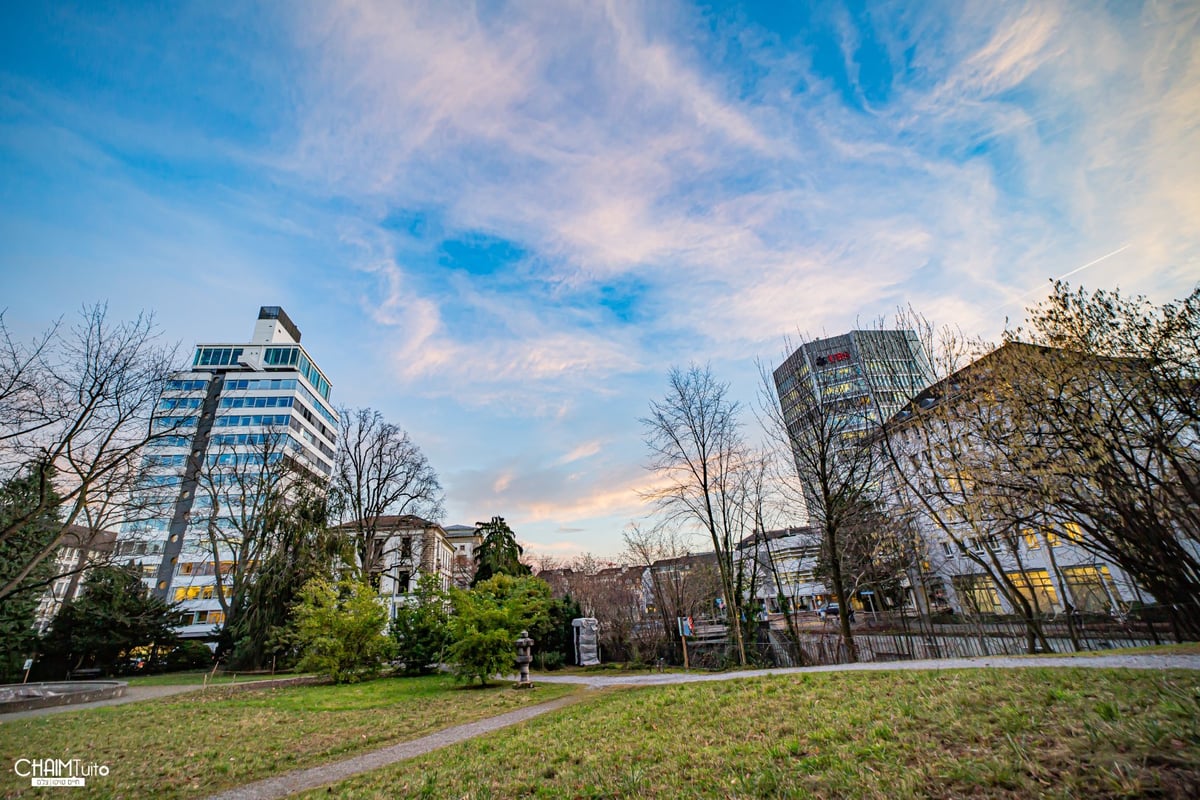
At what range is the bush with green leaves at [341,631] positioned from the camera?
57.2 ft

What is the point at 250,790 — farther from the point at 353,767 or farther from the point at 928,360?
the point at 928,360

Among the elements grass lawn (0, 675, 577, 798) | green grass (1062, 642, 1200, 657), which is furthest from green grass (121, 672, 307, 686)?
green grass (1062, 642, 1200, 657)

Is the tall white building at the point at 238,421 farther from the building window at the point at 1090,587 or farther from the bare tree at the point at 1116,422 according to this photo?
the building window at the point at 1090,587

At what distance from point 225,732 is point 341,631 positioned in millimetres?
9344

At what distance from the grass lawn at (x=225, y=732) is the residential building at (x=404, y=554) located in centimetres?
672

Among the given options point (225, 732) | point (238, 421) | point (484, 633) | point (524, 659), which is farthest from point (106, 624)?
point (238, 421)

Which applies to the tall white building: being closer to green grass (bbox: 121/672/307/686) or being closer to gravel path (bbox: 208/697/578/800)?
green grass (bbox: 121/672/307/686)

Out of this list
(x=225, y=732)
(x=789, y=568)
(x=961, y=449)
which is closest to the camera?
(x=225, y=732)

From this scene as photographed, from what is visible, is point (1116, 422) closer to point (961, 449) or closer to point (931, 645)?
point (961, 449)

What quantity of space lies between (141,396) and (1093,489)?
Result: 24882mm

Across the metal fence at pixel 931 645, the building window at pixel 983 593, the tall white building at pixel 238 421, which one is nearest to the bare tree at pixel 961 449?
the metal fence at pixel 931 645

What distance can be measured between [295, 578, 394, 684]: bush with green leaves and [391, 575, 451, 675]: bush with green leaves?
1419mm

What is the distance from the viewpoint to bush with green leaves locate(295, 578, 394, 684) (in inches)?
687

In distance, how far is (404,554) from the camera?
29719 mm
